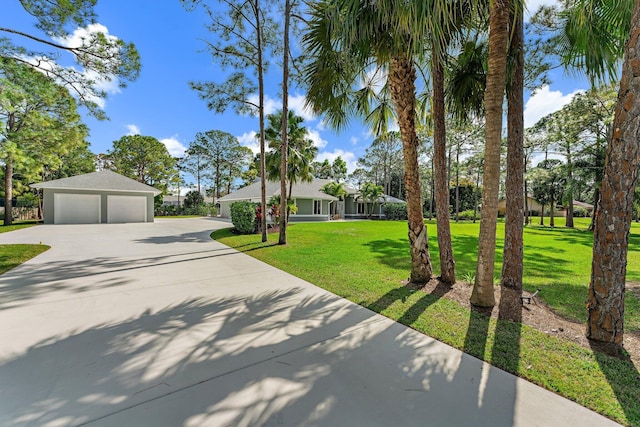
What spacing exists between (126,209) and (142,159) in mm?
16667

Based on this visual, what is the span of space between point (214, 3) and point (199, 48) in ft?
5.08

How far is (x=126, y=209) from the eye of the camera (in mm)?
20172

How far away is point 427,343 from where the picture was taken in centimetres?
288

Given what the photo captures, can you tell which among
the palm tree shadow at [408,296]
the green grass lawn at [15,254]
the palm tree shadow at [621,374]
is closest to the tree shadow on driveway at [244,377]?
the palm tree shadow at [408,296]

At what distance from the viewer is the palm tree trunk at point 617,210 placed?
256cm

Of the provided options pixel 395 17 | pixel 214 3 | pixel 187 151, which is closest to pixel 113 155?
pixel 187 151

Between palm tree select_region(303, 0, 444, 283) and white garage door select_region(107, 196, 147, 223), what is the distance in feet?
67.9

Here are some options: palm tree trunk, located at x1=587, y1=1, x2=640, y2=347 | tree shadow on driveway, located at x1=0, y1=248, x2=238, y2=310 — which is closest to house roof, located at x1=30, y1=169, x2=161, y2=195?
tree shadow on driveway, located at x1=0, y1=248, x2=238, y2=310

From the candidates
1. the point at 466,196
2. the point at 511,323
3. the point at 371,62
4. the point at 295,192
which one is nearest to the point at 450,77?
the point at 371,62

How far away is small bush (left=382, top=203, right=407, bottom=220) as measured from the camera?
92.5ft

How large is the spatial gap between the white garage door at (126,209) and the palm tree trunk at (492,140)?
78.4 feet

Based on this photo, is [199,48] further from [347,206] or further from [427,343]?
[347,206]

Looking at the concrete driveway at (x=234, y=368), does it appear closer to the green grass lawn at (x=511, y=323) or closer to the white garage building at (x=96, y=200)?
the green grass lawn at (x=511, y=323)

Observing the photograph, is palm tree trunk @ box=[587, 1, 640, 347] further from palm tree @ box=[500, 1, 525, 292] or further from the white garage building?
the white garage building
